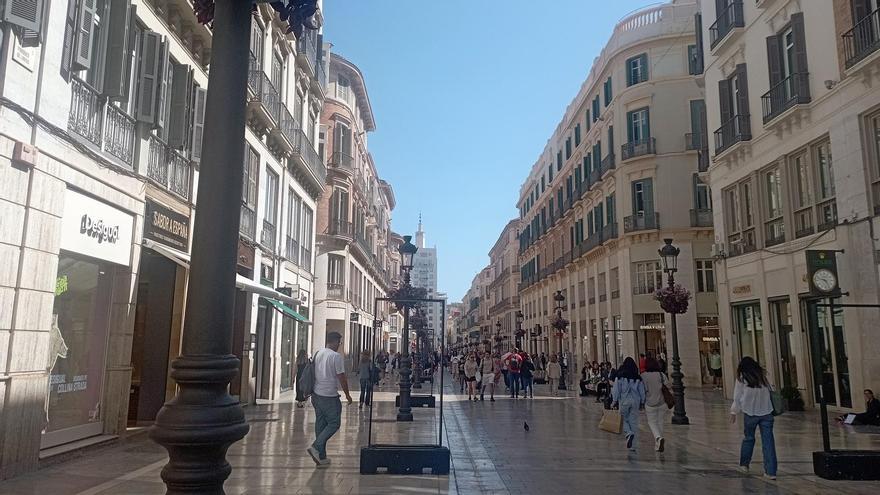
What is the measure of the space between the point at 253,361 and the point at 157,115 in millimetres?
8789

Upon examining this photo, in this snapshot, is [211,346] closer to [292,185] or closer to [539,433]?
[539,433]

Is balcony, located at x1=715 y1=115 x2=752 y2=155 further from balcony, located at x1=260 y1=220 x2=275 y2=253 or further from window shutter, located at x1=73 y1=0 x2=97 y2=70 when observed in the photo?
window shutter, located at x1=73 y1=0 x2=97 y2=70

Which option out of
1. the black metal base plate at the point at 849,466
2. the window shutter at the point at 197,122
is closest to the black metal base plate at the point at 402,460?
the black metal base plate at the point at 849,466

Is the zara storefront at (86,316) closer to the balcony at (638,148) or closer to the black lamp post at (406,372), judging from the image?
the black lamp post at (406,372)

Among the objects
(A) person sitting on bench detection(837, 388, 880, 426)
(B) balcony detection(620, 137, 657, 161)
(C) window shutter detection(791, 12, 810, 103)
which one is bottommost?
(A) person sitting on bench detection(837, 388, 880, 426)

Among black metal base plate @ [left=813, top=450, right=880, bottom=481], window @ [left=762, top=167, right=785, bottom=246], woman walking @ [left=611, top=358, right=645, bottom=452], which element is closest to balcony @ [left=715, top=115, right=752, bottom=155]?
window @ [left=762, top=167, right=785, bottom=246]

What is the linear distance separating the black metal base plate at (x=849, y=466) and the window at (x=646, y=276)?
958 inches

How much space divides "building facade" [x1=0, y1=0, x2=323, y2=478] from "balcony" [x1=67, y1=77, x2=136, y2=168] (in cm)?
3

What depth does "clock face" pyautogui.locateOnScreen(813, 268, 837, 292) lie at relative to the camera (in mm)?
9867

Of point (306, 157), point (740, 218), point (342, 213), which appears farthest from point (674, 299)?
point (342, 213)

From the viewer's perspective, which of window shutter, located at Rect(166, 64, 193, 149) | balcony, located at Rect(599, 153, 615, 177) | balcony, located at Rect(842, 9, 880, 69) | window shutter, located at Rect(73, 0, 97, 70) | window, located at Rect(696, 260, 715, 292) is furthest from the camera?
balcony, located at Rect(599, 153, 615, 177)

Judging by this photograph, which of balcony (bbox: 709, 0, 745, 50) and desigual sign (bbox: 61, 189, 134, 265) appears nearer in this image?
desigual sign (bbox: 61, 189, 134, 265)

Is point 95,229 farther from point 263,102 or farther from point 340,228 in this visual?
point 340,228

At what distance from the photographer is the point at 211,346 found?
2908 millimetres
